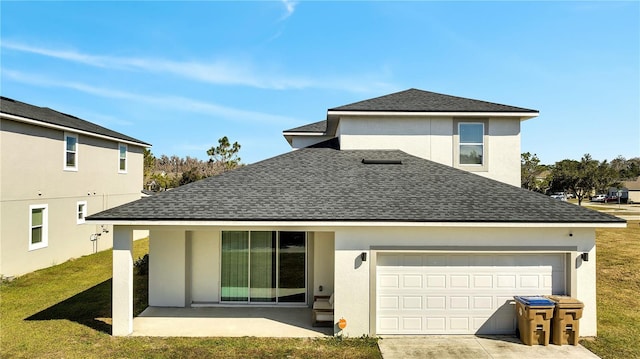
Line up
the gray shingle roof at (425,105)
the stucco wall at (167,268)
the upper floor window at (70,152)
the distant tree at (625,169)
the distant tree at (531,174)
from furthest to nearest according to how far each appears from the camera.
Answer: the distant tree at (625,169), the distant tree at (531,174), the upper floor window at (70,152), the gray shingle roof at (425,105), the stucco wall at (167,268)

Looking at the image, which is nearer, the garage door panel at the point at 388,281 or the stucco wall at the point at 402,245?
the stucco wall at the point at 402,245

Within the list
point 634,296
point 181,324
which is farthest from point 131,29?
point 634,296

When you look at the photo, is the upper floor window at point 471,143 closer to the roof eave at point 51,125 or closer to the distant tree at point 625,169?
the roof eave at point 51,125

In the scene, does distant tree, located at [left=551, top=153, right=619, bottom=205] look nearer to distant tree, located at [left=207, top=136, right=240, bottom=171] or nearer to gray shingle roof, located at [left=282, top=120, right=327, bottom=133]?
gray shingle roof, located at [left=282, top=120, right=327, bottom=133]

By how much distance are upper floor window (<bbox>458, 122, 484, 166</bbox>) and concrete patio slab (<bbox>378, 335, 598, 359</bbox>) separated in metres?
6.09

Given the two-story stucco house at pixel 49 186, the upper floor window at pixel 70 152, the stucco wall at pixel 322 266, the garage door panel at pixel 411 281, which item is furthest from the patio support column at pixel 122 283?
the upper floor window at pixel 70 152

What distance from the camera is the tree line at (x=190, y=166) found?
4591 centimetres

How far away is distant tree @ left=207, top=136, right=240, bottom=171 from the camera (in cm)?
5916

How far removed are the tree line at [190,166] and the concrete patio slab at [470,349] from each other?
1317 inches

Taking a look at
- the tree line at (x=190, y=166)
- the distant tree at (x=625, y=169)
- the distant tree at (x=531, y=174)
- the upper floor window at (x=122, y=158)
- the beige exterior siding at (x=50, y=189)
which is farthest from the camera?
the distant tree at (x=625, y=169)

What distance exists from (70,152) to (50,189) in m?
2.27

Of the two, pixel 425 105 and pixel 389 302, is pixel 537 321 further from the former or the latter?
pixel 425 105

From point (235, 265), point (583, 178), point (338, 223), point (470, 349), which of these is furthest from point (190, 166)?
point (583, 178)

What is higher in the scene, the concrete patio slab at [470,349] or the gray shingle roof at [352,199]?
the gray shingle roof at [352,199]
